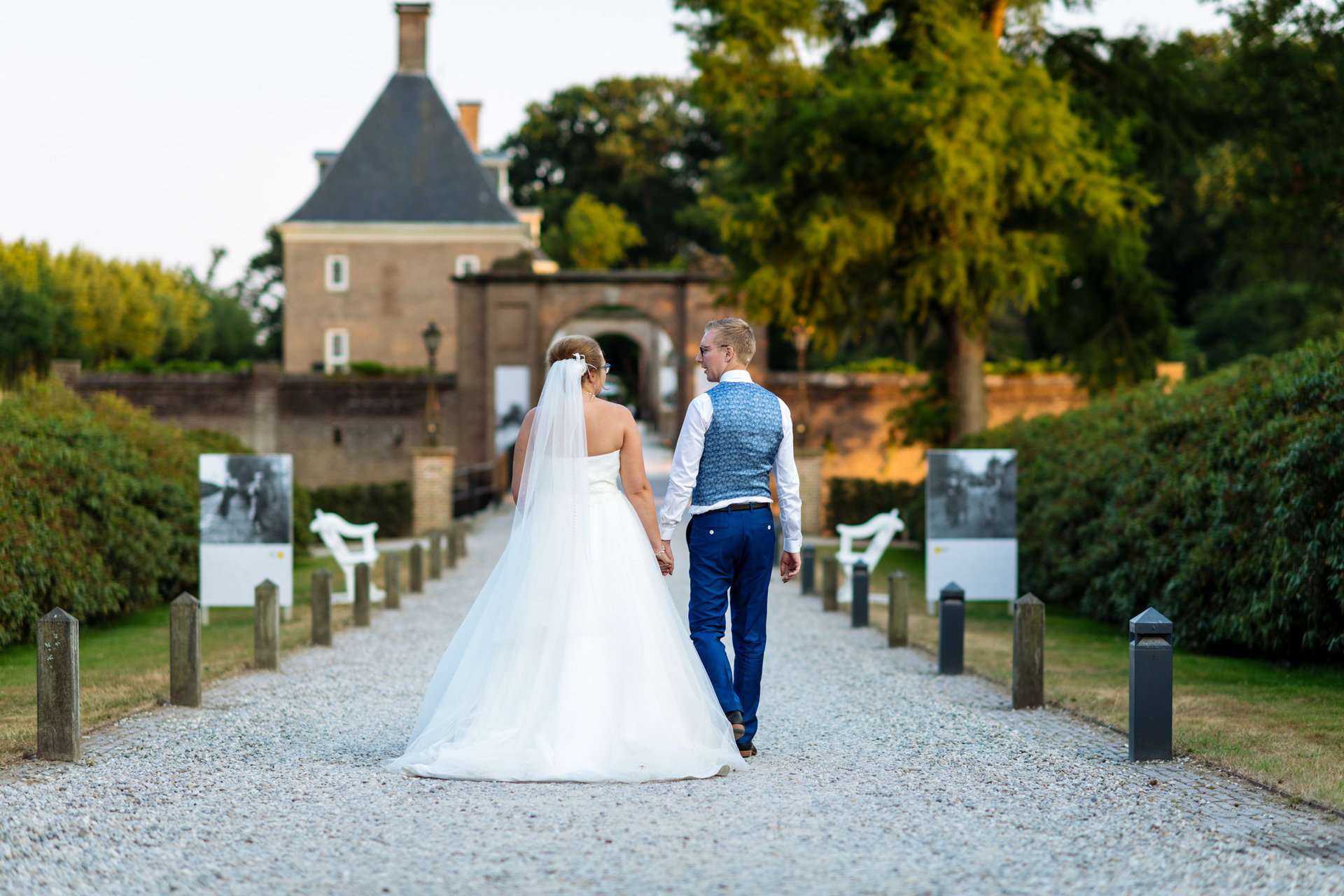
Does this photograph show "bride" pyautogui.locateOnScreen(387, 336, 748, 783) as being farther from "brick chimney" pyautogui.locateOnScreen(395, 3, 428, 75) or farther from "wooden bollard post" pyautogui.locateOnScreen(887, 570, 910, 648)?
"brick chimney" pyautogui.locateOnScreen(395, 3, 428, 75)

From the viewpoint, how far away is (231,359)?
6031cm

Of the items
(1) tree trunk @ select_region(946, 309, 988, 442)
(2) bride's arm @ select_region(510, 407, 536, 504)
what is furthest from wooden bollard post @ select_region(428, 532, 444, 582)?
(2) bride's arm @ select_region(510, 407, 536, 504)

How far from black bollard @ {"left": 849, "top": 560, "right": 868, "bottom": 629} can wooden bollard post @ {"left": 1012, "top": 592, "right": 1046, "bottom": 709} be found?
182 inches

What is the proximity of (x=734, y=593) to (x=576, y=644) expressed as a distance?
0.84 meters

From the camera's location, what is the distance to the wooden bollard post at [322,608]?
1081 centimetres

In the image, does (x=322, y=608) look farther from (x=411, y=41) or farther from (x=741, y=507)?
(x=411, y=41)

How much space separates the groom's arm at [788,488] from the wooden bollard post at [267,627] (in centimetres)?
463

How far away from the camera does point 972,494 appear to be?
507 inches

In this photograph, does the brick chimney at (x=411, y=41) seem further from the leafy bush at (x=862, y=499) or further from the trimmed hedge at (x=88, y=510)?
the trimmed hedge at (x=88, y=510)

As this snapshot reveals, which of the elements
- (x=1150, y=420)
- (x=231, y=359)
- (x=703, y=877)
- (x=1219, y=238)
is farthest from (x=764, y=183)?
(x=231, y=359)

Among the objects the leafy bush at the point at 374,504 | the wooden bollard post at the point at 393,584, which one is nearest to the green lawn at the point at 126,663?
the wooden bollard post at the point at 393,584

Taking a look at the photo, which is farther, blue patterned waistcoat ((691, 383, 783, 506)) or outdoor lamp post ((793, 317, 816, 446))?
outdoor lamp post ((793, 317, 816, 446))

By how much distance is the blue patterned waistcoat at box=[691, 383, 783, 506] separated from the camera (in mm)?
6176

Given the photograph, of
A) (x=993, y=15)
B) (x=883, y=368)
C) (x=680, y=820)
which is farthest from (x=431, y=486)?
(x=680, y=820)
